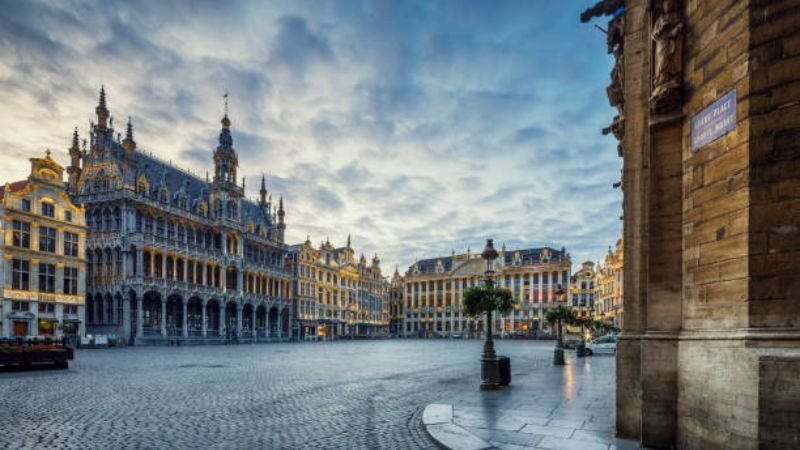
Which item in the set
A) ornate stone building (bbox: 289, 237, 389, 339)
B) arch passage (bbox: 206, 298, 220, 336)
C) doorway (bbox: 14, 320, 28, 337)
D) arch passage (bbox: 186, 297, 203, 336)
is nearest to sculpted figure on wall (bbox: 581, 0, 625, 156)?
doorway (bbox: 14, 320, 28, 337)

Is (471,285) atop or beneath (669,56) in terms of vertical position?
beneath

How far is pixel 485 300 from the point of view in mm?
16703

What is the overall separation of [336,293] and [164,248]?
155ft

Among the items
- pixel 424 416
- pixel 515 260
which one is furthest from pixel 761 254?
pixel 515 260

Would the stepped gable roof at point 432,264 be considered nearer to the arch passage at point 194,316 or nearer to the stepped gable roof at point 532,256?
the stepped gable roof at point 532,256

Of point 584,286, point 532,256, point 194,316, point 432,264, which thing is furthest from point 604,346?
point 432,264

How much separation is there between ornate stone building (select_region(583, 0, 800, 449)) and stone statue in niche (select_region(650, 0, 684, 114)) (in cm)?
2

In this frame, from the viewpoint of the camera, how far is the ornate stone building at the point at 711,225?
5.48 m

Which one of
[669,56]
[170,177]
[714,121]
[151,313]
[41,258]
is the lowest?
[151,313]

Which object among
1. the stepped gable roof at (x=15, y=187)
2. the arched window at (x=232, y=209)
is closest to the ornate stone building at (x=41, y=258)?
the stepped gable roof at (x=15, y=187)

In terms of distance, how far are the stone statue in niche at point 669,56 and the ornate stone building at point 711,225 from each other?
2 centimetres

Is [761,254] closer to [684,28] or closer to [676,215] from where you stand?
[676,215]

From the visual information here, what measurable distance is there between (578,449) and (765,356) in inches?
121

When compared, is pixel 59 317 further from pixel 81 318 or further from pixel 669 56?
pixel 669 56
